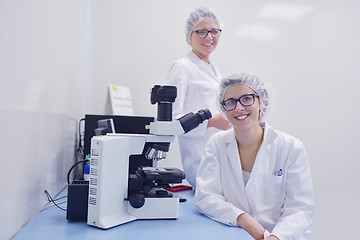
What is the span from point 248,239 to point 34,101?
86 cm

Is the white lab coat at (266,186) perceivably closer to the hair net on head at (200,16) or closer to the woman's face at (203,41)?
the woman's face at (203,41)

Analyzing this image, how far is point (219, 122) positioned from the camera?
1.79 m

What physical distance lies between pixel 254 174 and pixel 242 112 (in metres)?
0.29

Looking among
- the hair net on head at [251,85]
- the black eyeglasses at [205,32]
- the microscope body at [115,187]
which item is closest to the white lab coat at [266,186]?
the hair net on head at [251,85]

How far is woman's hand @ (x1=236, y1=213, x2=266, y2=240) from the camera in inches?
44.4

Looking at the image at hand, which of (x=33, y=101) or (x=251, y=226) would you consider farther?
(x=251, y=226)

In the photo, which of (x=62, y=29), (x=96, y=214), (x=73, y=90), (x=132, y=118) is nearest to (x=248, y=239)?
(x=96, y=214)

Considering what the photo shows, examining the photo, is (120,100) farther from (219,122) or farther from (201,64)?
(219,122)

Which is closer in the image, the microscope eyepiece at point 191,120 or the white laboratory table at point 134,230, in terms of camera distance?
the white laboratory table at point 134,230

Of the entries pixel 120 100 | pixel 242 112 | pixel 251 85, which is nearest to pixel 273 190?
pixel 242 112

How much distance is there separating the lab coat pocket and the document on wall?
1428 millimetres

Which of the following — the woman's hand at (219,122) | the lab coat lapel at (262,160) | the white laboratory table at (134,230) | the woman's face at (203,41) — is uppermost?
the woman's face at (203,41)

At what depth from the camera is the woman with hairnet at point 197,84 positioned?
179 cm

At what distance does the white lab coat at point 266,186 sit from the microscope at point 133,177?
26 centimetres
